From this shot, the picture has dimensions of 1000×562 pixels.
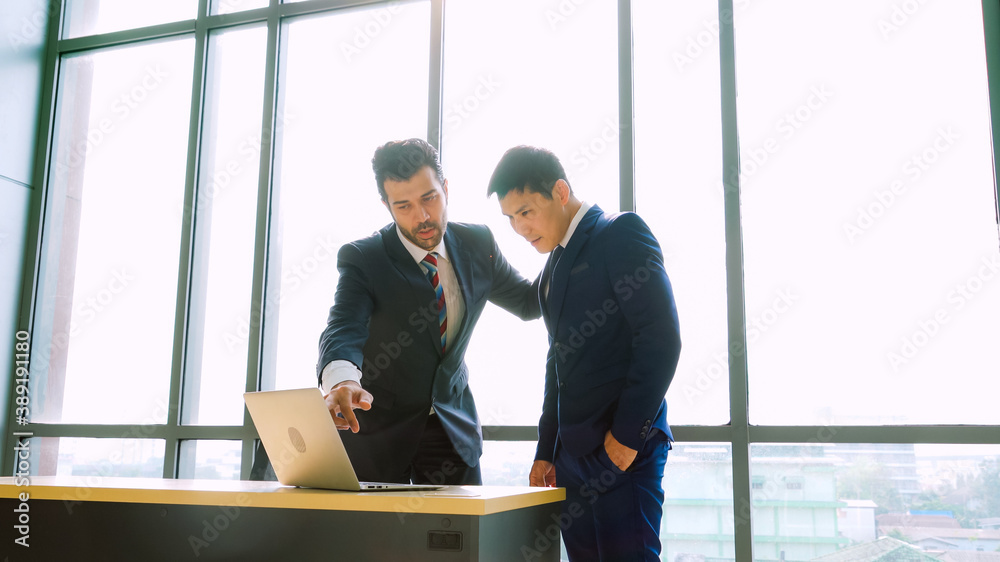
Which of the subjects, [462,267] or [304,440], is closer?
[304,440]

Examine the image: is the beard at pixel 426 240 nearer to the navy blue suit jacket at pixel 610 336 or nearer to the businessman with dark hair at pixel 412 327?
the businessman with dark hair at pixel 412 327

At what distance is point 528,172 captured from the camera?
2.08 metres

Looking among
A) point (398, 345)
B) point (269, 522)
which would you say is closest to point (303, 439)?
point (269, 522)

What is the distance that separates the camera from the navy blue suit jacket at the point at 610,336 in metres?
1.81

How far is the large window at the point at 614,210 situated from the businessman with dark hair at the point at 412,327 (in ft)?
2.45

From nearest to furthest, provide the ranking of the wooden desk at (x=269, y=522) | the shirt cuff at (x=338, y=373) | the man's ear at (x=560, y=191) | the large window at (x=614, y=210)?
the wooden desk at (x=269, y=522)
the shirt cuff at (x=338, y=373)
the man's ear at (x=560, y=191)
the large window at (x=614, y=210)

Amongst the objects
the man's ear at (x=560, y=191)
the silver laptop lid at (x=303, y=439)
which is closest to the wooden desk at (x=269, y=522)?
the silver laptop lid at (x=303, y=439)

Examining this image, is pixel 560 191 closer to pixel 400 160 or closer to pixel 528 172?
pixel 528 172

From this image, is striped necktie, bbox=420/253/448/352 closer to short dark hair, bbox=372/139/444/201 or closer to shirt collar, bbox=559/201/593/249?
short dark hair, bbox=372/139/444/201

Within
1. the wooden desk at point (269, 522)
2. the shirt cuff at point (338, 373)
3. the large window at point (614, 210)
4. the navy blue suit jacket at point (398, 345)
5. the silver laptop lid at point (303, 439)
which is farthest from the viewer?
the large window at point (614, 210)

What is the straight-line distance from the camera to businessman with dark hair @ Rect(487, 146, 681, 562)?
1812 mm

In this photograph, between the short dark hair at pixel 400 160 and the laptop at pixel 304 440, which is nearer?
the laptop at pixel 304 440

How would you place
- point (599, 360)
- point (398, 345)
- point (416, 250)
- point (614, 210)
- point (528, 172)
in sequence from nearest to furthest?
point (599, 360), point (528, 172), point (398, 345), point (416, 250), point (614, 210)

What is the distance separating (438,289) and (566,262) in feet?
1.68
